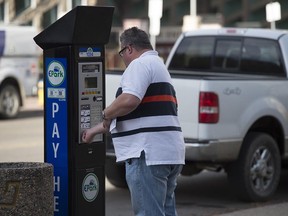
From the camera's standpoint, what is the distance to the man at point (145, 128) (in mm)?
5617

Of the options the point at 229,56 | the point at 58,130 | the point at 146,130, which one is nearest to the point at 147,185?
the point at 146,130

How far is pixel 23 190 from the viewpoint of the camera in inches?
222

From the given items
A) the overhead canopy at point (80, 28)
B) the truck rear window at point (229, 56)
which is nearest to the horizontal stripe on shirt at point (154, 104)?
the overhead canopy at point (80, 28)

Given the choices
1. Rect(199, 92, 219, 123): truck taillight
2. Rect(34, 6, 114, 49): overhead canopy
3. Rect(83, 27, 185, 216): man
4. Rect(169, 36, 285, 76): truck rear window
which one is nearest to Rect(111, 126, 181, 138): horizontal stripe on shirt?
Rect(83, 27, 185, 216): man

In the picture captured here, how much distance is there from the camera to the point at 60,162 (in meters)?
6.40

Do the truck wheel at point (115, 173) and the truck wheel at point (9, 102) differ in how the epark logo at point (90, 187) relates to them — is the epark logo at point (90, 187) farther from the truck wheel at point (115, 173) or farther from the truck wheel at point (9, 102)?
the truck wheel at point (9, 102)

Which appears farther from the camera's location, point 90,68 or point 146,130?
point 90,68

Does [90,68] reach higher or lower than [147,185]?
higher

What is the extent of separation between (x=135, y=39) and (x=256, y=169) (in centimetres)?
392

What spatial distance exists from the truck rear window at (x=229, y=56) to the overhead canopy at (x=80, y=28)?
→ 421 centimetres

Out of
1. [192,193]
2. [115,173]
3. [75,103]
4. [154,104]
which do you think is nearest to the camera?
[154,104]

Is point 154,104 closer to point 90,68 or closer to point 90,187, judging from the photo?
point 90,68

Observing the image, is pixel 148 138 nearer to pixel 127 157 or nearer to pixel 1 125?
pixel 127 157

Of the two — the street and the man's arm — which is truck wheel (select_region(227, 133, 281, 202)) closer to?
the street
